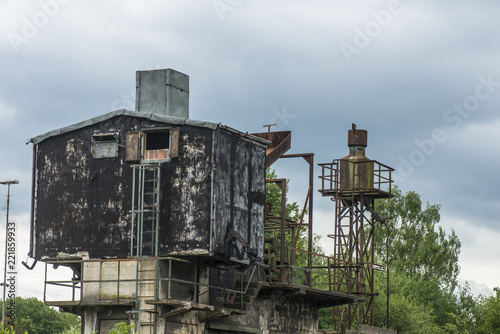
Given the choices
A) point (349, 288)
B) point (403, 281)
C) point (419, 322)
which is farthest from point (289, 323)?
point (403, 281)

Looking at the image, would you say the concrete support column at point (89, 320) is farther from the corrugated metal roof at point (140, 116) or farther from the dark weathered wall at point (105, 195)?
the corrugated metal roof at point (140, 116)

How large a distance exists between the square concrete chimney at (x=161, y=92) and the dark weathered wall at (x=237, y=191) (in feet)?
9.62

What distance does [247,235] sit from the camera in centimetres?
2997

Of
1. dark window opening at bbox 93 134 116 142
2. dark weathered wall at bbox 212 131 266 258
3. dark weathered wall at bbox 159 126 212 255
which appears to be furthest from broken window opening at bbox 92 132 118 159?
dark weathered wall at bbox 212 131 266 258

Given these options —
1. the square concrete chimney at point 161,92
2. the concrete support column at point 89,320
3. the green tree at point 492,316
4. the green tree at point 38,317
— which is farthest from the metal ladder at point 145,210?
the green tree at point 38,317

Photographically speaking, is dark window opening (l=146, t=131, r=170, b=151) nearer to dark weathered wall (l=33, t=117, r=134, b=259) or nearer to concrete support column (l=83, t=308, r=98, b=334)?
dark weathered wall (l=33, t=117, r=134, b=259)

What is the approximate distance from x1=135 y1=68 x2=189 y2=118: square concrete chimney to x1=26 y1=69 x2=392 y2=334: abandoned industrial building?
4 centimetres

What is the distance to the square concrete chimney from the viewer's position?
31.3 meters

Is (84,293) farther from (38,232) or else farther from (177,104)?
(177,104)

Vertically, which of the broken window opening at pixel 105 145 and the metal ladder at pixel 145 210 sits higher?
the broken window opening at pixel 105 145

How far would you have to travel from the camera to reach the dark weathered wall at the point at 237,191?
28391 millimetres

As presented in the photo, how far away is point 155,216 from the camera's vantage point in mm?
28406

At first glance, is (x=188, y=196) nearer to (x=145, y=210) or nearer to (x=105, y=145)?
(x=145, y=210)

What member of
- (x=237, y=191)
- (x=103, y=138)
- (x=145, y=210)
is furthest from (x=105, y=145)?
(x=237, y=191)
